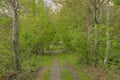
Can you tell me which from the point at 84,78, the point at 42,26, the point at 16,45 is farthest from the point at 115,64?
the point at 42,26

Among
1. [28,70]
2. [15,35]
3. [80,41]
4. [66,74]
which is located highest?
[15,35]

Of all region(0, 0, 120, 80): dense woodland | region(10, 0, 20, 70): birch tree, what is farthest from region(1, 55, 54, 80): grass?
region(10, 0, 20, 70): birch tree

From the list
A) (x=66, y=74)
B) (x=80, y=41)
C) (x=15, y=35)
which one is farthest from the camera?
(x=80, y=41)

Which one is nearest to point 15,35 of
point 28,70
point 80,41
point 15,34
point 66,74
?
point 15,34

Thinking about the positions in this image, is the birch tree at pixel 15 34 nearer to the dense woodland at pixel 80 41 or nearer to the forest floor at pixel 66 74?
the dense woodland at pixel 80 41

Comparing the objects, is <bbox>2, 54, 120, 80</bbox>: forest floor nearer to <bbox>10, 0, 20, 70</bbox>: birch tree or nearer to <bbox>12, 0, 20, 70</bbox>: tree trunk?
<bbox>10, 0, 20, 70</bbox>: birch tree

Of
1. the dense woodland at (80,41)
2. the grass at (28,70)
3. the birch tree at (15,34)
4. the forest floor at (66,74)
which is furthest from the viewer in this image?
the birch tree at (15,34)

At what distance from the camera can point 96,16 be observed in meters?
21.3

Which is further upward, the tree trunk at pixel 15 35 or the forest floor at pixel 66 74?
the tree trunk at pixel 15 35

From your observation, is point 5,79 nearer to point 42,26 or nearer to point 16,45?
point 16,45

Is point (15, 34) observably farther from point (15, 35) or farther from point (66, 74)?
point (66, 74)

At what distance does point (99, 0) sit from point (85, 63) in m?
6.40

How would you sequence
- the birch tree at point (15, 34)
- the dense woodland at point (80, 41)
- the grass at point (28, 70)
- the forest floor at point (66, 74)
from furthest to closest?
the birch tree at point (15, 34), the grass at point (28, 70), the forest floor at point (66, 74), the dense woodland at point (80, 41)

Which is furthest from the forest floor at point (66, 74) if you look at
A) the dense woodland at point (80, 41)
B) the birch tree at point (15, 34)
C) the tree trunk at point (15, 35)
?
the tree trunk at point (15, 35)
